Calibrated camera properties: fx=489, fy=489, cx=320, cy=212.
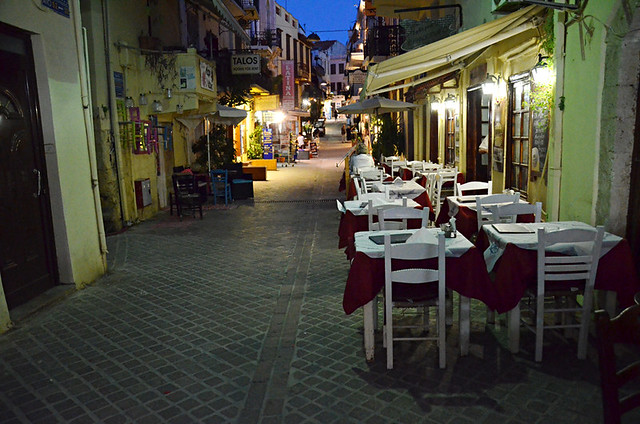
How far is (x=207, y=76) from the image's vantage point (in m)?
12.6

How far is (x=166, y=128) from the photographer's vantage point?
42.7ft

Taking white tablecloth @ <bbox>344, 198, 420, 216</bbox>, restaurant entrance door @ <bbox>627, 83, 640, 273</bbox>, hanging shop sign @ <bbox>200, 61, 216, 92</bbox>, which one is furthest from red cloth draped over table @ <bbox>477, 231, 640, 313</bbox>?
hanging shop sign @ <bbox>200, 61, 216, 92</bbox>

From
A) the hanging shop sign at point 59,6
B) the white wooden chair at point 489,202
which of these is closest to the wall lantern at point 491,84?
the white wooden chair at point 489,202

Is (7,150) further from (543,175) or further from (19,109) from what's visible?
(543,175)

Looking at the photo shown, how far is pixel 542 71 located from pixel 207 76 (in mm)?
8575

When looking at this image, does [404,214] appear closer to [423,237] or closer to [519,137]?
[423,237]

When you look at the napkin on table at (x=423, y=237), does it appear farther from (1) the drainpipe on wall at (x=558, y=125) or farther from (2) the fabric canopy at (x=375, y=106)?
(2) the fabric canopy at (x=375, y=106)

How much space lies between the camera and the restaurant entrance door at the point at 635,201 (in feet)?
14.9

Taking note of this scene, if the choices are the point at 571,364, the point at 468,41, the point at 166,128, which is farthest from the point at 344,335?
the point at 166,128

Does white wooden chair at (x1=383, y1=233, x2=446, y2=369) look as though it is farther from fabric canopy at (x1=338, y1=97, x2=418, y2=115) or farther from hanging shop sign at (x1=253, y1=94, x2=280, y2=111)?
hanging shop sign at (x1=253, y1=94, x2=280, y2=111)

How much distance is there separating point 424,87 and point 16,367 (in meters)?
12.0

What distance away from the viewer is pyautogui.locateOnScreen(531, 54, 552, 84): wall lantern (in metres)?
6.39

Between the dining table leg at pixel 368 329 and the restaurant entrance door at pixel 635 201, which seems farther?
the restaurant entrance door at pixel 635 201

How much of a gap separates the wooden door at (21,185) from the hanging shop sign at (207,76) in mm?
6459
